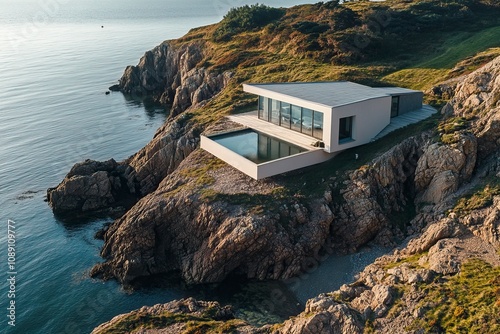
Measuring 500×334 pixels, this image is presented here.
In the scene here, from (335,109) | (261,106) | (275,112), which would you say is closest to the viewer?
(335,109)

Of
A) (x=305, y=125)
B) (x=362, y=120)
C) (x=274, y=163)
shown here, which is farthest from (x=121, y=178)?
(x=362, y=120)

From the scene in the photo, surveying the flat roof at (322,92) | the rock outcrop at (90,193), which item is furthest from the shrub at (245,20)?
the rock outcrop at (90,193)

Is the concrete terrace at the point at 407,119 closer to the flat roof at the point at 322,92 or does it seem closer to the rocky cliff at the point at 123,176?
the flat roof at the point at 322,92

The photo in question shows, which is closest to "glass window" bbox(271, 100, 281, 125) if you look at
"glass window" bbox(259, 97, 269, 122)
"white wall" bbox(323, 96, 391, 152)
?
"glass window" bbox(259, 97, 269, 122)

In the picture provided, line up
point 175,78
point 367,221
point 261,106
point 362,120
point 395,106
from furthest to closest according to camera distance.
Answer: point 175,78
point 261,106
point 395,106
point 362,120
point 367,221

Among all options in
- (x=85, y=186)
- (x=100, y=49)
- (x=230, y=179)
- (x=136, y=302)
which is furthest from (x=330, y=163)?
(x=100, y=49)

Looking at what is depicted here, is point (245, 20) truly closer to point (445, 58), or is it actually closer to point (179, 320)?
point (445, 58)
